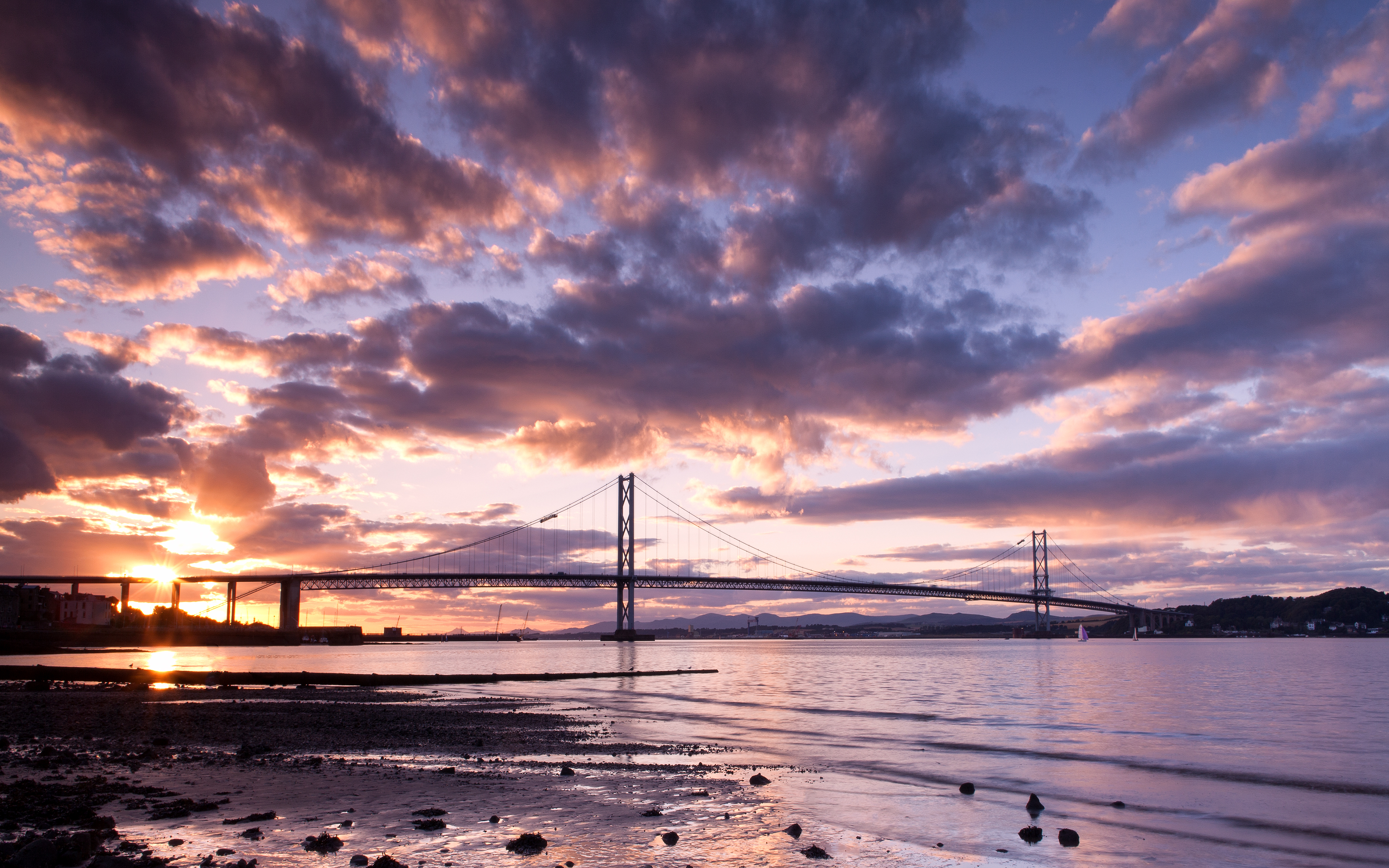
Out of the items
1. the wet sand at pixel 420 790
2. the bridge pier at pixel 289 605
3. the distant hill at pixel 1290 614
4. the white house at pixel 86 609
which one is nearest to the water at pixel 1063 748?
the wet sand at pixel 420 790

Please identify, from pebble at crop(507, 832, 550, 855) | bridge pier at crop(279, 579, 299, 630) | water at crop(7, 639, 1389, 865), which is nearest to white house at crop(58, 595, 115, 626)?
bridge pier at crop(279, 579, 299, 630)

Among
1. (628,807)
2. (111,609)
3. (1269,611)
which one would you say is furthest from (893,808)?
(1269,611)

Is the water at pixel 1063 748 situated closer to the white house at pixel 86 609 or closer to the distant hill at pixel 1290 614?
the white house at pixel 86 609

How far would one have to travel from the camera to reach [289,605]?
109 metres

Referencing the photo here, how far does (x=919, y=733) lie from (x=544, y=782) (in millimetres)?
12197

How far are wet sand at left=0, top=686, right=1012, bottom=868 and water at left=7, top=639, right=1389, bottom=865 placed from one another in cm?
131

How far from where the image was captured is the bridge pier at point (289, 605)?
108438 millimetres

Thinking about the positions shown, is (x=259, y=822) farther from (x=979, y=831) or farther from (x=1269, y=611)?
(x=1269, y=611)

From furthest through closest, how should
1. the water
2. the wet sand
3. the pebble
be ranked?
the water
the wet sand
the pebble

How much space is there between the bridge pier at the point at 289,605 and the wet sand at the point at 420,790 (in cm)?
9454

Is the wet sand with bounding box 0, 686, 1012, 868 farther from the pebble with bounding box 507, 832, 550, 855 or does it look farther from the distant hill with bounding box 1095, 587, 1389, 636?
the distant hill with bounding box 1095, 587, 1389, 636

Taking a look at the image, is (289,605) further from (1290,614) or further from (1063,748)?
(1290,614)

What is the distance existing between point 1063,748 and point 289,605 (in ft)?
359

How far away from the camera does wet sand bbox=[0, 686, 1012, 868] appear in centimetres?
810
